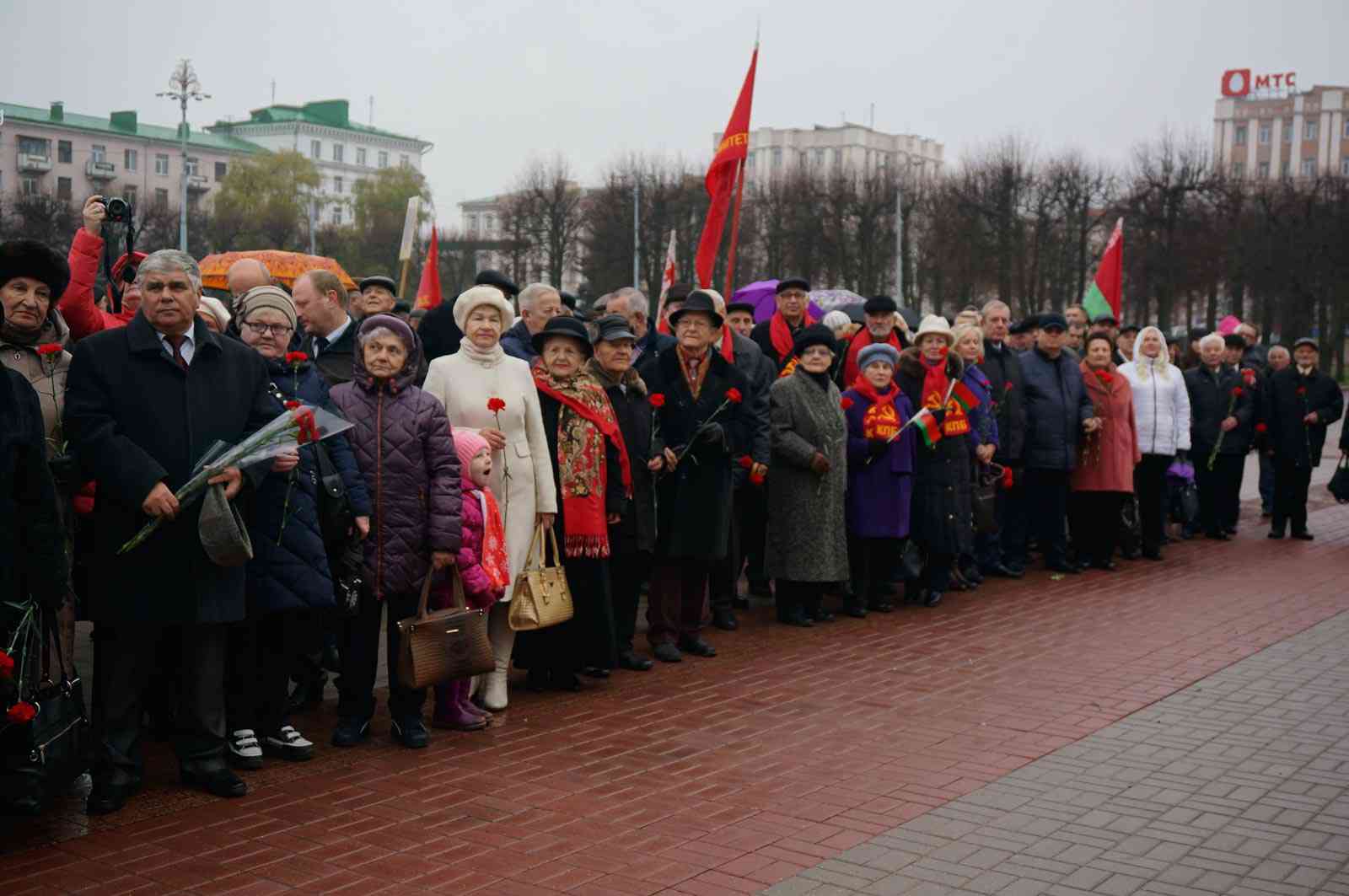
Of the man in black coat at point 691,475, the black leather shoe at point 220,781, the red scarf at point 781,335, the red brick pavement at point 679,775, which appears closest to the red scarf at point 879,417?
the red scarf at point 781,335

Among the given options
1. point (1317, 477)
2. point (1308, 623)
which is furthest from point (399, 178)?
point (1308, 623)

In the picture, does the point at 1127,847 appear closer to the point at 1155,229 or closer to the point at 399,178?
the point at 1155,229

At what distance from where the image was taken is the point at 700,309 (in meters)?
8.81

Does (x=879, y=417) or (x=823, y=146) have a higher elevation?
(x=823, y=146)

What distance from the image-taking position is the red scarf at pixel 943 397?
1072cm

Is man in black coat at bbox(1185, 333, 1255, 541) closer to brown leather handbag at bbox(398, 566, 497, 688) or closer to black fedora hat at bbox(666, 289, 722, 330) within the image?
black fedora hat at bbox(666, 289, 722, 330)

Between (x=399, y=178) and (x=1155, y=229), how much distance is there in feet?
148

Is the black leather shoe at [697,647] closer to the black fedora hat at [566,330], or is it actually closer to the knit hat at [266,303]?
the black fedora hat at [566,330]

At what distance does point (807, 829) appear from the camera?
18.3ft

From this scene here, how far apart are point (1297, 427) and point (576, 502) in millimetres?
9836

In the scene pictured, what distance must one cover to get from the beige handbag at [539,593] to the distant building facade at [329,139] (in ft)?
368

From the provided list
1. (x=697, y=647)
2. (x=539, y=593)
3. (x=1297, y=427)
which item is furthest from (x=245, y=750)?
(x=1297, y=427)

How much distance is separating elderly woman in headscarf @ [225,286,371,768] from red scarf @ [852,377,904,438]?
4.55 meters

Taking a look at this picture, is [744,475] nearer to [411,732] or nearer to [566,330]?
[566,330]
